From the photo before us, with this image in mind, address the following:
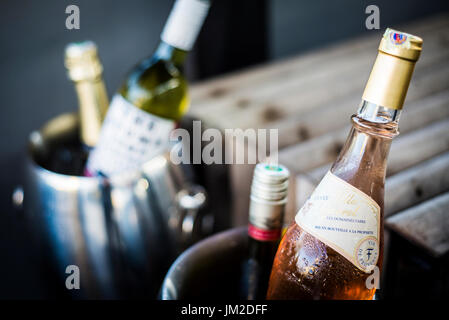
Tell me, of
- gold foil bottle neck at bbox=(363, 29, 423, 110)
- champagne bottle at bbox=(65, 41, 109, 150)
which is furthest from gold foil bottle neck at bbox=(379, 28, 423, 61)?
champagne bottle at bbox=(65, 41, 109, 150)

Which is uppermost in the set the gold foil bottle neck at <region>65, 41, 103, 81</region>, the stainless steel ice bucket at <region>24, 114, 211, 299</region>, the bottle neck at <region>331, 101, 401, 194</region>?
the gold foil bottle neck at <region>65, 41, 103, 81</region>

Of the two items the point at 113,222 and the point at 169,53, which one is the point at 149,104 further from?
the point at 113,222

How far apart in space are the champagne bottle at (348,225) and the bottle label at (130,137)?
201 mm

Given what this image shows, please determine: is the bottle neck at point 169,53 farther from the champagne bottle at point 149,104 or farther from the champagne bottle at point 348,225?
the champagne bottle at point 348,225

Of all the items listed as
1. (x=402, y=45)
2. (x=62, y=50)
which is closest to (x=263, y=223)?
(x=402, y=45)

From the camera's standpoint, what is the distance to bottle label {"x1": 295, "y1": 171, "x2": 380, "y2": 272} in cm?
35

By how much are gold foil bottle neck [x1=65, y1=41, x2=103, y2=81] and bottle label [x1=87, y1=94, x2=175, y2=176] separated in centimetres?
7

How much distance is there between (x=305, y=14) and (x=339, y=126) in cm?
39

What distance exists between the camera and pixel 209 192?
2.13 ft

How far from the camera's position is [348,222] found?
0.35 meters

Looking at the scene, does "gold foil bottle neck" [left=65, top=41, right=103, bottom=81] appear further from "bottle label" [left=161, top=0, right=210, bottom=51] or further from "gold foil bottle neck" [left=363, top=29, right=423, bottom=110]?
"gold foil bottle neck" [left=363, top=29, right=423, bottom=110]

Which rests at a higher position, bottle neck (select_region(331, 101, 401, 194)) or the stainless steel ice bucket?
bottle neck (select_region(331, 101, 401, 194))

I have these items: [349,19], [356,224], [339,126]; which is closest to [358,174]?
[356,224]
